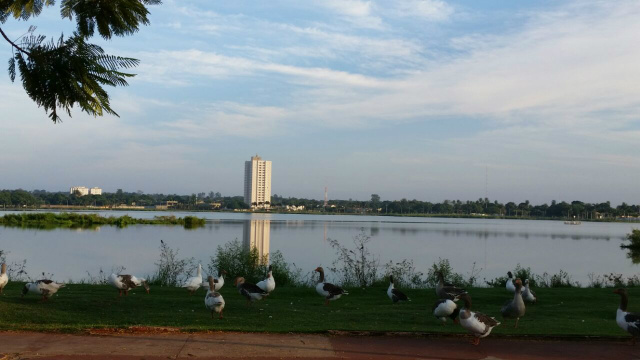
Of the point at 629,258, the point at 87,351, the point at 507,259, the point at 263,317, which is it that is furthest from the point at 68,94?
the point at 629,258

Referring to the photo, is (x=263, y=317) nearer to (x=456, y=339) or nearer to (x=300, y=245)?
(x=456, y=339)

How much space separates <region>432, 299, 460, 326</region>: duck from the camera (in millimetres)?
11578

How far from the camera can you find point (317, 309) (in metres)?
14.1

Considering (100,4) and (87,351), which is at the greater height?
(100,4)

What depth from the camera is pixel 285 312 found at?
13125mm

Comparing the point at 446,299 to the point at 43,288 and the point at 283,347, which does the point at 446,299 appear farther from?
the point at 43,288

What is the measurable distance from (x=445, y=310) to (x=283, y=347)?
386 centimetres

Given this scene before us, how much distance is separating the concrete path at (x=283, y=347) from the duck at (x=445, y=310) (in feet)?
4.36

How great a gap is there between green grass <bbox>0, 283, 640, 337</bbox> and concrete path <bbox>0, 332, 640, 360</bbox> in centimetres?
53

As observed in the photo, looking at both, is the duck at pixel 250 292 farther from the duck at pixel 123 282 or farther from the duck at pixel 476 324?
the duck at pixel 476 324

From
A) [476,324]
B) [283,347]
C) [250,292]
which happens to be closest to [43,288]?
[250,292]

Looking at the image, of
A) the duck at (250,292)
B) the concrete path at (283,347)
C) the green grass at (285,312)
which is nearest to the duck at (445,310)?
the green grass at (285,312)

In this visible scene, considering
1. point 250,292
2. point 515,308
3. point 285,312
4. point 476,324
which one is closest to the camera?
point 476,324

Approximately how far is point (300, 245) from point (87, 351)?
41413 mm
